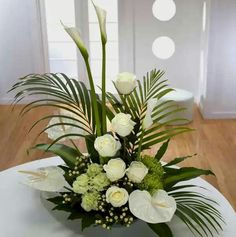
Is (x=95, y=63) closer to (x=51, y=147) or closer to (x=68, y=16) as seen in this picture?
(x=68, y=16)

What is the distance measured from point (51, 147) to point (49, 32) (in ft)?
9.35

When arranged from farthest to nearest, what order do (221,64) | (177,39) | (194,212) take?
(177,39), (221,64), (194,212)

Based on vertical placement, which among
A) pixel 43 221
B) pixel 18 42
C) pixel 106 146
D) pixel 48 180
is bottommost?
pixel 43 221

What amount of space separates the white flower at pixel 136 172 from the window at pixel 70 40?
2.93 meters

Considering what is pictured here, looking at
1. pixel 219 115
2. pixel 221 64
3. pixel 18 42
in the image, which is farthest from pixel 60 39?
pixel 219 115

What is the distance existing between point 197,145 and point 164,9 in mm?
1306

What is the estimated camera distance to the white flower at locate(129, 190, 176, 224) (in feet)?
3.22

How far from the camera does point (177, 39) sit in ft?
12.4

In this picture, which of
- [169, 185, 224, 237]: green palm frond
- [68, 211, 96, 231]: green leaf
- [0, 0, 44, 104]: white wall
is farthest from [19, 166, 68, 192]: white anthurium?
[0, 0, 44, 104]: white wall

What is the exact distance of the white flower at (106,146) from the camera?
3.33 ft

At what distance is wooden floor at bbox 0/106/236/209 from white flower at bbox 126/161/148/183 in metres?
1.53

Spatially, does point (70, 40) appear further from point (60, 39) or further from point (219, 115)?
point (219, 115)

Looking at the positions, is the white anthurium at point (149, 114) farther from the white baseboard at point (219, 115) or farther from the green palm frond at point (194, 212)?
the white baseboard at point (219, 115)

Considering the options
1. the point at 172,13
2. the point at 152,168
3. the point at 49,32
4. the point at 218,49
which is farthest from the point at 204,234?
the point at 49,32
